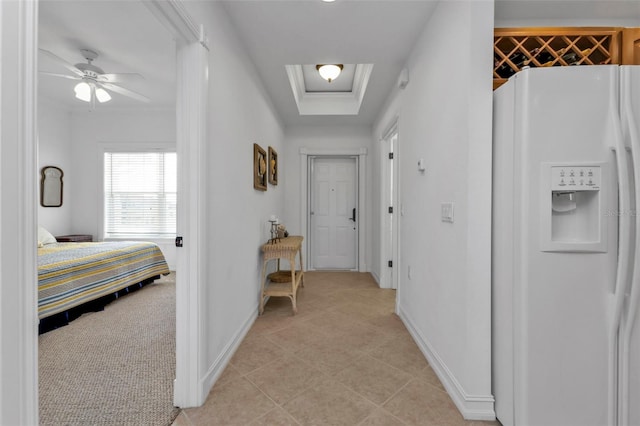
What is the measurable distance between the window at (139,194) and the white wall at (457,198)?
13.7 ft

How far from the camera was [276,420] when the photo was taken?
4.84ft

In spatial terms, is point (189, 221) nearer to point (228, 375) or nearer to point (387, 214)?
point (228, 375)

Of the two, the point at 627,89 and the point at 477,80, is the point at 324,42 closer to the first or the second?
the point at 477,80

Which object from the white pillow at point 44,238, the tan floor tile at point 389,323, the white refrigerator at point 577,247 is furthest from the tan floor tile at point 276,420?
the white pillow at point 44,238

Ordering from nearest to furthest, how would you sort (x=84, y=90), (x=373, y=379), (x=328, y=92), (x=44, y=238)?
(x=373, y=379)
(x=84, y=90)
(x=44, y=238)
(x=328, y=92)

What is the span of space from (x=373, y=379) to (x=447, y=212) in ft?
3.80

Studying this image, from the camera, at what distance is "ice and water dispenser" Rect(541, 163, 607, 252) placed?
1297 mm

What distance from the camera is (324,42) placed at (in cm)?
241

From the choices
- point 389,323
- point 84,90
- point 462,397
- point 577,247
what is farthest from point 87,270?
point 577,247

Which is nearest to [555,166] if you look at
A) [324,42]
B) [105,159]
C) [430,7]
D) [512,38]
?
[512,38]

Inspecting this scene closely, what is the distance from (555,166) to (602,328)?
763 millimetres

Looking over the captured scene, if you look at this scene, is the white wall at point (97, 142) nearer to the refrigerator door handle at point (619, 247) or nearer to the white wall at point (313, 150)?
the white wall at point (313, 150)

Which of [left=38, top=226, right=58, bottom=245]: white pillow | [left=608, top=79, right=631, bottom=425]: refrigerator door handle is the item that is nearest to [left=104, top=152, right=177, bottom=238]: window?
[left=38, top=226, right=58, bottom=245]: white pillow

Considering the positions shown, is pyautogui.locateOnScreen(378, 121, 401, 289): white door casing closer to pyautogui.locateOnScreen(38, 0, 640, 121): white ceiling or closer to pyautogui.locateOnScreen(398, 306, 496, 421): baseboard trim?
pyautogui.locateOnScreen(38, 0, 640, 121): white ceiling
